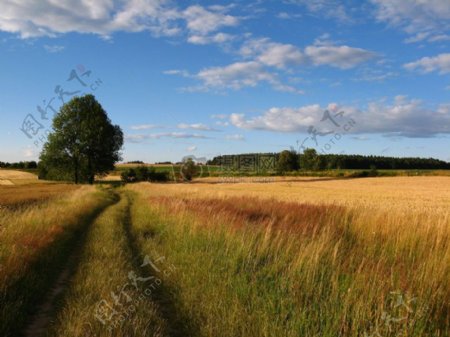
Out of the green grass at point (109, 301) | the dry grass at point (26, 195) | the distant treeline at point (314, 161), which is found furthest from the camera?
the distant treeline at point (314, 161)

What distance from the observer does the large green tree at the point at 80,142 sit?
6219cm

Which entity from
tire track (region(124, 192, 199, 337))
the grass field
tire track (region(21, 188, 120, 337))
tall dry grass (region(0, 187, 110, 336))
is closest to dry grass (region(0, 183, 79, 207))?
tall dry grass (region(0, 187, 110, 336))

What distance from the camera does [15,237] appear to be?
9.98 m

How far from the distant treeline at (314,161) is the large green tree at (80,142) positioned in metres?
40.6

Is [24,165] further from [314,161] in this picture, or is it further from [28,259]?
[28,259]

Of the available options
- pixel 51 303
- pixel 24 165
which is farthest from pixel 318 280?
pixel 24 165

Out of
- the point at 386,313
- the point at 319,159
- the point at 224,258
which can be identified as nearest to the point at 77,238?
the point at 224,258

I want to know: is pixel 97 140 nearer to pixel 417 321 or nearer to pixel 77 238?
pixel 77 238

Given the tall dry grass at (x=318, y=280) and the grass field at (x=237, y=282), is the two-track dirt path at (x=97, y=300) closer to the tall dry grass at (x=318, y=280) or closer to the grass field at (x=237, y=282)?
the grass field at (x=237, y=282)

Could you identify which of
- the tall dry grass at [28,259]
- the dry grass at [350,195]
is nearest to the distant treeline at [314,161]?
the dry grass at [350,195]

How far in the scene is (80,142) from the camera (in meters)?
62.8

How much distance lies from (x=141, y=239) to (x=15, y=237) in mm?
3602

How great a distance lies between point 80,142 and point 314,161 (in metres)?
67.5

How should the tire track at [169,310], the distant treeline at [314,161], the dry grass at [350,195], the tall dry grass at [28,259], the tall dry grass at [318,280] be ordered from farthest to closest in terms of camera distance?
the distant treeline at [314,161] < the dry grass at [350,195] < the tall dry grass at [28,259] < the tire track at [169,310] < the tall dry grass at [318,280]
